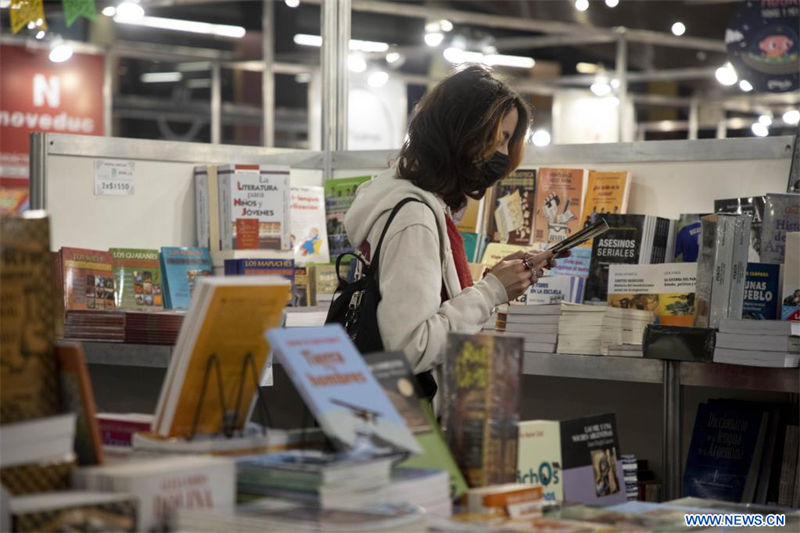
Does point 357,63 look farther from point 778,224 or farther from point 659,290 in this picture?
point 778,224

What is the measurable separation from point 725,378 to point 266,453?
1817 millimetres

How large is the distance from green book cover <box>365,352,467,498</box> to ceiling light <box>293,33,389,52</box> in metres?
9.56

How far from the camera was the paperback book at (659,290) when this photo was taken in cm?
366

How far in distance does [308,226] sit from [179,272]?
0.58m

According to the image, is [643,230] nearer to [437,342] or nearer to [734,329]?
[734,329]

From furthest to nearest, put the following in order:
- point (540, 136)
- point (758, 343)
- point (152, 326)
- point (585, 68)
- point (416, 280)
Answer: point (585, 68), point (540, 136), point (152, 326), point (758, 343), point (416, 280)

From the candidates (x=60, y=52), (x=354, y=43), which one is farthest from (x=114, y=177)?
(x=354, y=43)

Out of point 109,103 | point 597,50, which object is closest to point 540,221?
point 109,103

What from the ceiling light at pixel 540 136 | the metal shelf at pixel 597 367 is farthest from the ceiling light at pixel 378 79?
the metal shelf at pixel 597 367

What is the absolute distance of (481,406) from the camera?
6.74 feet

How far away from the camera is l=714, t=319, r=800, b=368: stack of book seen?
10.5 feet

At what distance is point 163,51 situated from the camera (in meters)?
11.1

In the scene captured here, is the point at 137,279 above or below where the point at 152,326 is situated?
above

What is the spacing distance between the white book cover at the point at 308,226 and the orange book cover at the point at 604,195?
41.6 inches
